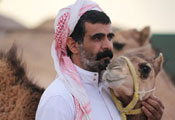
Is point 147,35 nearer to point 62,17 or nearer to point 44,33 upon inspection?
point 62,17

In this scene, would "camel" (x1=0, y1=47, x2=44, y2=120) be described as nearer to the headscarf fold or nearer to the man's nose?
the headscarf fold

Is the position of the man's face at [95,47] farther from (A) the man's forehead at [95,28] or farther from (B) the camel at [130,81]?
(B) the camel at [130,81]

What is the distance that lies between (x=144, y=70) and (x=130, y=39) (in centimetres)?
278

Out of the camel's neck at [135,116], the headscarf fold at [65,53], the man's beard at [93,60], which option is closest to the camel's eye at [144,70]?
the camel's neck at [135,116]

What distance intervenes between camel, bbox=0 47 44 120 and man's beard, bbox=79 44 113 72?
58 cm

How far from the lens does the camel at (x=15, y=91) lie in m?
2.61

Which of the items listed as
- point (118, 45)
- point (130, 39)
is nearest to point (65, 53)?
point (118, 45)

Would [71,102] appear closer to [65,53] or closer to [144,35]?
[65,53]

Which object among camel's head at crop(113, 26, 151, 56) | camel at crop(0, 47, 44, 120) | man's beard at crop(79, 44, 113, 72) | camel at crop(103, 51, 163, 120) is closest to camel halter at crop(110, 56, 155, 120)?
camel at crop(103, 51, 163, 120)

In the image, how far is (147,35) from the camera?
17.6ft

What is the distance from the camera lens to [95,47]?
229 cm

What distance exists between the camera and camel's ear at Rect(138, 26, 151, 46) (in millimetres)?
5371

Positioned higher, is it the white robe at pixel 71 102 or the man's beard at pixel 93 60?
the man's beard at pixel 93 60

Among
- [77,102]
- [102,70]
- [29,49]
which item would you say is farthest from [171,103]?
[29,49]
